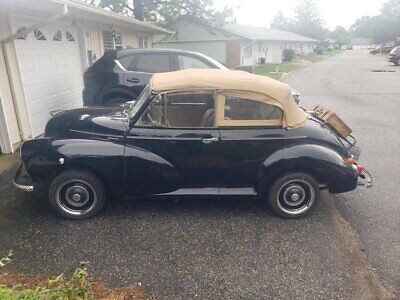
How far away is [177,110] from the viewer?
4.06 metres

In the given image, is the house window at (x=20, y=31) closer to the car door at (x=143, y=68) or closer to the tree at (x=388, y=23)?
the car door at (x=143, y=68)

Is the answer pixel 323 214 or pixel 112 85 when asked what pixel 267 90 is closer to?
pixel 323 214

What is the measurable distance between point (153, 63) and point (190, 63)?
0.88 meters

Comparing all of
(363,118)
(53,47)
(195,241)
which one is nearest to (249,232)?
(195,241)

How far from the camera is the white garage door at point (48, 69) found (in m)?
6.68

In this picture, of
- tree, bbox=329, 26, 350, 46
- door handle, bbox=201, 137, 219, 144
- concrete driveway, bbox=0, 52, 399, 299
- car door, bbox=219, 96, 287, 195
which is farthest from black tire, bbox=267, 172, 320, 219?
tree, bbox=329, 26, 350, 46

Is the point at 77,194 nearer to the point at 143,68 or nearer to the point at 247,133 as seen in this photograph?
the point at 247,133

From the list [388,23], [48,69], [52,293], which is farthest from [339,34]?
[52,293]

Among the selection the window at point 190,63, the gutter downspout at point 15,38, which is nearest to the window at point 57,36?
the gutter downspout at point 15,38

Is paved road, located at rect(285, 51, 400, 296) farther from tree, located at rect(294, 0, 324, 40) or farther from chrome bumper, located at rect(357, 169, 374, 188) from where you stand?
tree, located at rect(294, 0, 324, 40)

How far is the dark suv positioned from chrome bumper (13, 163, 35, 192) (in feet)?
12.3

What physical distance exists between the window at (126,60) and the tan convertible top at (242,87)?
3852 mm

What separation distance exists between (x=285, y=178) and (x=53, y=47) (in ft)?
21.4

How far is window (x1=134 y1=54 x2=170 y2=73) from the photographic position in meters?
7.65
